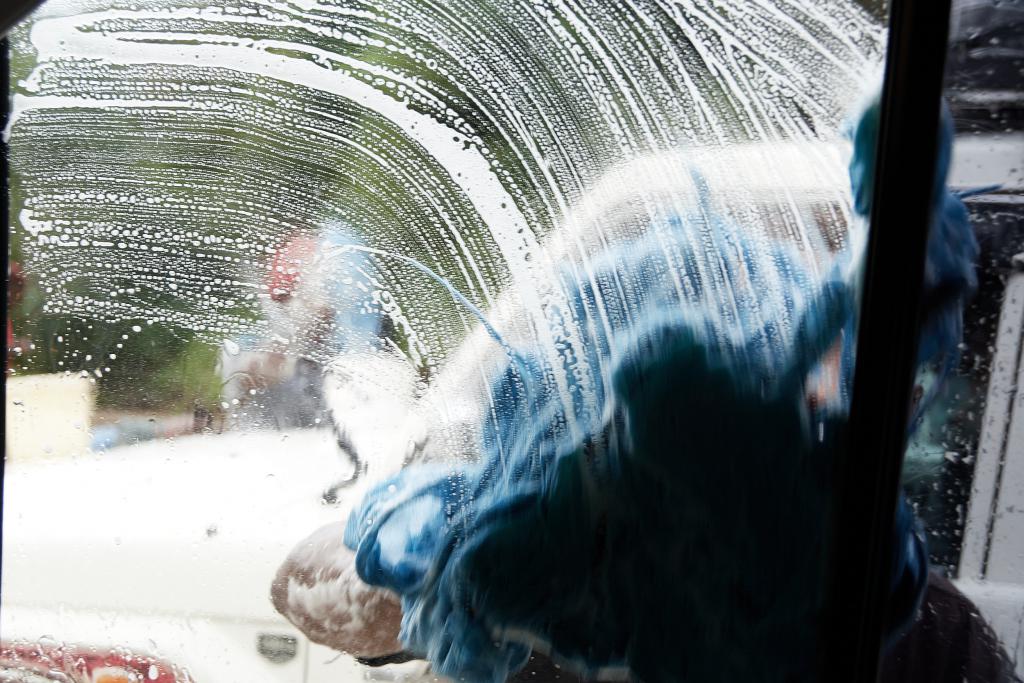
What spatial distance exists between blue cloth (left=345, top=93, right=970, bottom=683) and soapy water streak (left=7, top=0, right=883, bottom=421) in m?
0.03

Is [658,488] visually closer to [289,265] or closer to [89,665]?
[289,265]

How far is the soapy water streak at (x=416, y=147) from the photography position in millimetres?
965

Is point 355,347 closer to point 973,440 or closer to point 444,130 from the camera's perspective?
point 444,130

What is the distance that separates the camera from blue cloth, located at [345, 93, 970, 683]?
3.17 feet

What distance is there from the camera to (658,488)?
992 mm

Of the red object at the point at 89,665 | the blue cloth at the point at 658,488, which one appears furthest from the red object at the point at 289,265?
the red object at the point at 89,665

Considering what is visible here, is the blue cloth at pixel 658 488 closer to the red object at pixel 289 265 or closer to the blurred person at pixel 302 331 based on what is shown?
the blurred person at pixel 302 331

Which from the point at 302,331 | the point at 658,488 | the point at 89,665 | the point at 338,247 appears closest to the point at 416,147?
the point at 338,247

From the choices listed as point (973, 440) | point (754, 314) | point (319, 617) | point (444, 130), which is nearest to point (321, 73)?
point (444, 130)

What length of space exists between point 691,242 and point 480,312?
33 centimetres

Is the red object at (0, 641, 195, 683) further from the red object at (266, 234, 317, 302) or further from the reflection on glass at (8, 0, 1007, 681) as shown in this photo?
the red object at (266, 234, 317, 302)

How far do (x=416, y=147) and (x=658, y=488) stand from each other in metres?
0.63

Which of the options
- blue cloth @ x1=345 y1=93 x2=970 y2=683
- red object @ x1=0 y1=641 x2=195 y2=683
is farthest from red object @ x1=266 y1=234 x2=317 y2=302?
red object @ x1=0 y1=641 x2=195 y2=683

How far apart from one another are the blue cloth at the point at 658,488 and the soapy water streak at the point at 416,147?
0.10 ft
